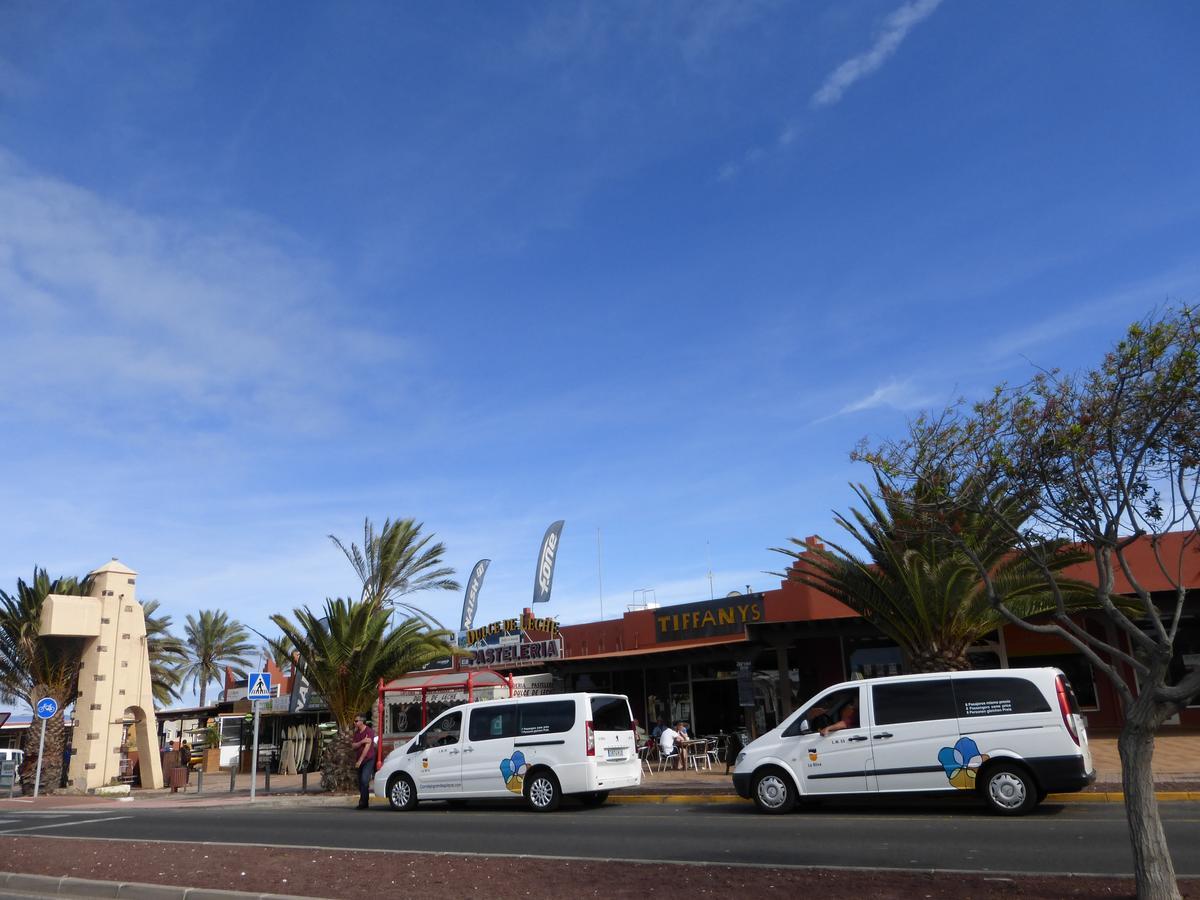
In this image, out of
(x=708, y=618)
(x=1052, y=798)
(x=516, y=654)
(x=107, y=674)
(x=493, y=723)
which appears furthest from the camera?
(x=516, y=654)

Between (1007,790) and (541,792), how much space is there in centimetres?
723

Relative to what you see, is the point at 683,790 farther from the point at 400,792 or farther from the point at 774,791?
the point at 400,792

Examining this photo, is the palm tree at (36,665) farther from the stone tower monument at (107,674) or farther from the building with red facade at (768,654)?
the building with red facade at (768,654)

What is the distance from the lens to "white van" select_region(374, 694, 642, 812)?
50.6 feet

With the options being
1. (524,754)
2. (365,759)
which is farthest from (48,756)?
(524,754)

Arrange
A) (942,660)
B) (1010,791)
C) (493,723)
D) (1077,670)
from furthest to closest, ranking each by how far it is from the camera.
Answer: (1077,670)
(942,660)
(493,723)
(1010,791)

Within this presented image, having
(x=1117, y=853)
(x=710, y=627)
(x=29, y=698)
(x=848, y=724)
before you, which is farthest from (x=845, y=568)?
(x=29, y=698)

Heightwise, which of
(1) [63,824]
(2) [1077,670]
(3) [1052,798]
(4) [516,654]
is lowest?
(3) [1052,798]

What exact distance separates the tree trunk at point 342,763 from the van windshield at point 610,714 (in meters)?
7.95

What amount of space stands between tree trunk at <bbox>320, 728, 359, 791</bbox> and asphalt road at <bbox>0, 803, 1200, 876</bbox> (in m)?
4.25

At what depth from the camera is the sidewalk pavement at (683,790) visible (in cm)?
1393

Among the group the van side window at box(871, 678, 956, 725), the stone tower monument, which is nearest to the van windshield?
the van side window at box(871, 678, 956, 725)

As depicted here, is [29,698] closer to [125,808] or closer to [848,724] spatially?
[125,808]

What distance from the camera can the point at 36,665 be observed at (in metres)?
28.0
